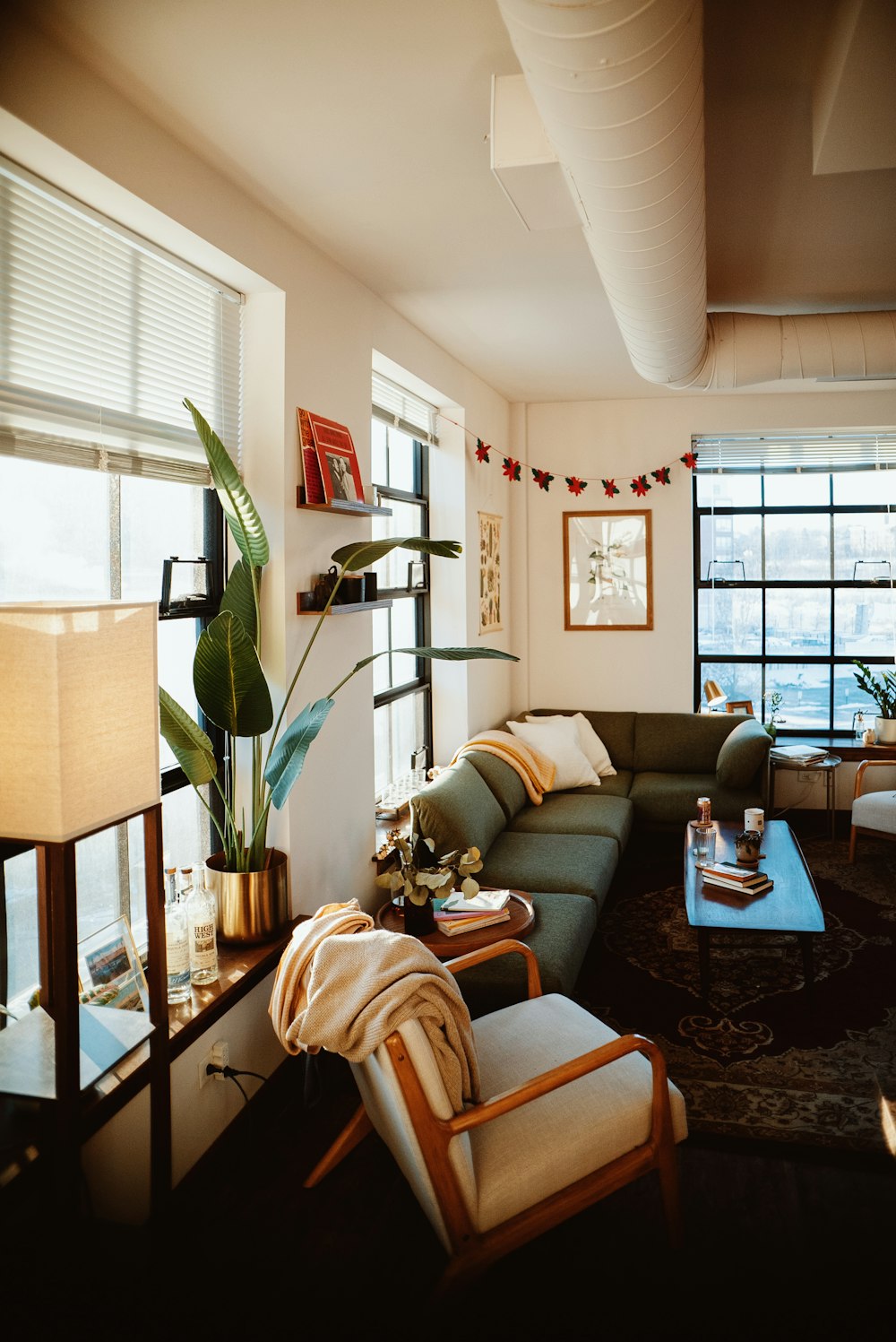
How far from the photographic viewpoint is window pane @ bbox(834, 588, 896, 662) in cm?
642

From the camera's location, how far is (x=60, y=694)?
1632 millimetres

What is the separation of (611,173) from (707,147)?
0.92m

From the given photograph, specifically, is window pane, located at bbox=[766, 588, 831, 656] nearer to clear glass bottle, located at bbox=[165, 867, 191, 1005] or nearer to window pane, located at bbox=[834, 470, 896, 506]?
window pane, located at bbox=[834, 470, 896, 506]

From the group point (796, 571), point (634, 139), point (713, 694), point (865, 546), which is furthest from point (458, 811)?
point (865, 546)

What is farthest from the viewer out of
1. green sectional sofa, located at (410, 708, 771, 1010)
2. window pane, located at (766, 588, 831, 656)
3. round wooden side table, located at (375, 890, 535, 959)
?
window pane, located at (766, 588, 831, 656)

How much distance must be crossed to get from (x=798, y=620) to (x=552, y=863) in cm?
324

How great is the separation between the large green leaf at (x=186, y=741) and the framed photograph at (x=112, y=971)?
0.49m

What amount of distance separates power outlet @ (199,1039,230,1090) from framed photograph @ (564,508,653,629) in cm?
455

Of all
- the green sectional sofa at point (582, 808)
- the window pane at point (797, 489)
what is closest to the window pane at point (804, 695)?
the green sectional sofa at point (582, 808)

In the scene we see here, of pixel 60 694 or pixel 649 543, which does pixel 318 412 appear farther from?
pixel 649 543

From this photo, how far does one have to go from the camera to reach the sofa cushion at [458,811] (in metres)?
3.99

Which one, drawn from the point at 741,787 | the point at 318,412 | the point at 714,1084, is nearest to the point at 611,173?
the point at 318,412

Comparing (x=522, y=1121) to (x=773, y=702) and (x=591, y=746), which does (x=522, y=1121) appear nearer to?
(x=591, y=746)

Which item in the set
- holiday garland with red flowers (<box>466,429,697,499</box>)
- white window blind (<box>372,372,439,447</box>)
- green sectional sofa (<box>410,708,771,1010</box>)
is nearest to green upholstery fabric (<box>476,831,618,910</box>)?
green sectional sofa (<box>410,708,771,1010</box>)
